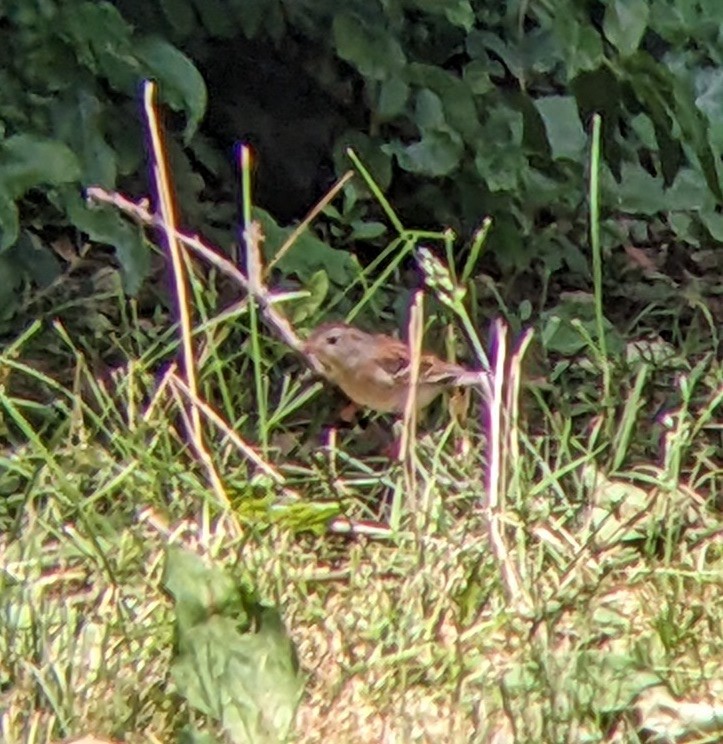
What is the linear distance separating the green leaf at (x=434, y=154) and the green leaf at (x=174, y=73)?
59cm

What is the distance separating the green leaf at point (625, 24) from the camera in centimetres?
346

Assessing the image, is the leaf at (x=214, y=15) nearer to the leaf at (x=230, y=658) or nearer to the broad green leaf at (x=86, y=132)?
the broad green leaf at (x=86, y=132)

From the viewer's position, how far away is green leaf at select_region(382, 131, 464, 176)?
3.88m

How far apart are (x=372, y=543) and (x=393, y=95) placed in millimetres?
1096

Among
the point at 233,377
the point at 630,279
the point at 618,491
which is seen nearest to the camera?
the point at 618,491

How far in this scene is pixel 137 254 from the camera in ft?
11.7

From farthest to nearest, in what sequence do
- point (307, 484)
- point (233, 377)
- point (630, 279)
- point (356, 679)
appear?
point (630, 279), point (233, 377), point (307, 484), point (356, 679)

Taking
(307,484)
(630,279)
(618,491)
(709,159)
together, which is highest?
(709,159)

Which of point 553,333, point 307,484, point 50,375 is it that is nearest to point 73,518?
point 307,484

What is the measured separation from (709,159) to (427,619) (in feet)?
3.57

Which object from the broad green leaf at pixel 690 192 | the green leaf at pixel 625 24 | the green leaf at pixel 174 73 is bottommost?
the broad green leaf at pixel 690 192


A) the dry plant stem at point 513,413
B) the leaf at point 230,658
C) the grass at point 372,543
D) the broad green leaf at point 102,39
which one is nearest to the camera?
the leaf at point 230,658

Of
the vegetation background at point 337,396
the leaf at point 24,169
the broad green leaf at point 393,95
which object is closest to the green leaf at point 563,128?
the vegetation background at point 337,396

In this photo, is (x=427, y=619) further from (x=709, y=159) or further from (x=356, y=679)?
(x=709, y=159)
